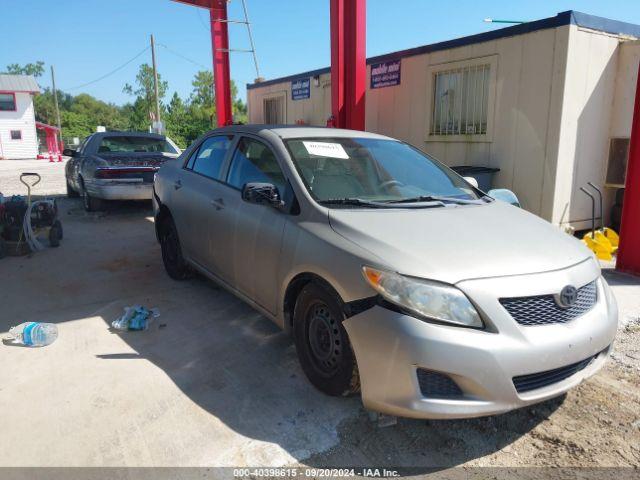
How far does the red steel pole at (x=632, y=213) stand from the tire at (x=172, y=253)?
494 centimetres

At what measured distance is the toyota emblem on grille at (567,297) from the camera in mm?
2498

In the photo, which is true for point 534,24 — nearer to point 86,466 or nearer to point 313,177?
point 313,177

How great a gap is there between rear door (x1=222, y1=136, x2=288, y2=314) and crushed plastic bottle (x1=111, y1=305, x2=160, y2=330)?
922 mm

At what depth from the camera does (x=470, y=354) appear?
2262mm

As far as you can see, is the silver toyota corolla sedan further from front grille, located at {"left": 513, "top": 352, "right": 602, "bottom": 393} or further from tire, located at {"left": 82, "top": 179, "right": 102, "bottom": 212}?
tire, located at {"left": 82, "top": 179, "right": 102, "bottom": 212}

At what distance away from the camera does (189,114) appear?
45.6 meters

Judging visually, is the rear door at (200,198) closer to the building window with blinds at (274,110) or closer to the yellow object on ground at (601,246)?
the yellow object on ground at (601,246)

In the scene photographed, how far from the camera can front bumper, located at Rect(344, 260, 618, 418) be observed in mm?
2273

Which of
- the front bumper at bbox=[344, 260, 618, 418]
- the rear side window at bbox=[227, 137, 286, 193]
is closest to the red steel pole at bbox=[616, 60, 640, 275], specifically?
the front bumper at bbox=[344, 260, 618, 418]

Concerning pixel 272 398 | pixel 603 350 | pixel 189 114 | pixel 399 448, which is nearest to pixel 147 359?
pixel 272 398

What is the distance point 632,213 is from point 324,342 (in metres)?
4.51

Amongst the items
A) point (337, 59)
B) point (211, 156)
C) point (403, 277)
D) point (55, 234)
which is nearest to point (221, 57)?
point (337, 59)

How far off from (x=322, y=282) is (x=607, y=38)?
6833 millimetres

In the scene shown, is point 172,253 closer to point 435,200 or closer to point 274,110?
point 435,200
